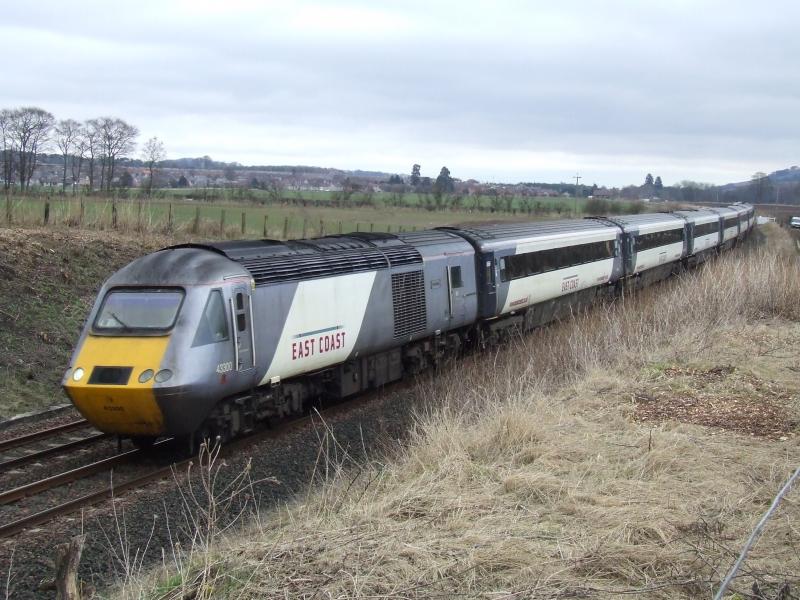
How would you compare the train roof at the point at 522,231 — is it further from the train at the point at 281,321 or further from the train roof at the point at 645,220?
the train roof at the point at 645,220

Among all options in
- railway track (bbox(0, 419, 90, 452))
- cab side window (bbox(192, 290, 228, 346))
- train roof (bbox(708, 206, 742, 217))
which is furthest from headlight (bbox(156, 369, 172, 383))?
train roof (bbox(708, 206, 742, 217))

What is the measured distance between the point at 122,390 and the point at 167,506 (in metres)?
1.48

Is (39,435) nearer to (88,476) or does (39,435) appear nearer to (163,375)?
(88,476)

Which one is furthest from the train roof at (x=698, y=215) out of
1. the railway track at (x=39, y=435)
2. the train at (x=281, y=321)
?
the railway track at (x=39, y=435)

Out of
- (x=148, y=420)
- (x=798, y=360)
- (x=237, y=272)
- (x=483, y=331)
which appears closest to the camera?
(x=148, y=420)

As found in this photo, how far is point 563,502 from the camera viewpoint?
7.52 m

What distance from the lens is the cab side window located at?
10289 mm

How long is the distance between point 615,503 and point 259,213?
36.0 m

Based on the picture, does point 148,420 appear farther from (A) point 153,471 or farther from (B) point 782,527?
(B) point 782,527

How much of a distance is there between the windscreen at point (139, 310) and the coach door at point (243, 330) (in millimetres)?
743

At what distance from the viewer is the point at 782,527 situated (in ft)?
21.7

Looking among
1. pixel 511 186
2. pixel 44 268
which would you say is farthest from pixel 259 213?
pixel 511 186

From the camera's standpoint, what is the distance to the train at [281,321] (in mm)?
10117

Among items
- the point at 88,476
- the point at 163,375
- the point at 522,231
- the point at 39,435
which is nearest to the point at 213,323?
the point at 163,375
